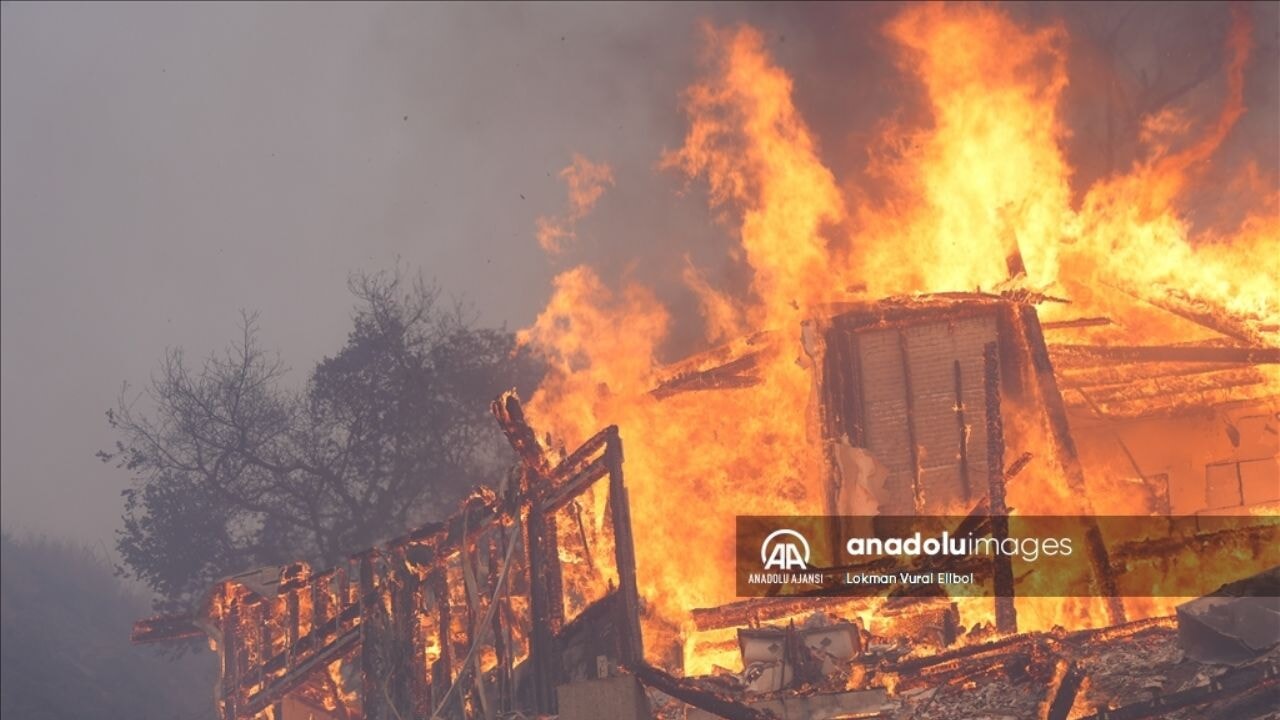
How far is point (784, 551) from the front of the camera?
1504cm

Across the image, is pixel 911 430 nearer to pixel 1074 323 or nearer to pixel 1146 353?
pixel 1074 323

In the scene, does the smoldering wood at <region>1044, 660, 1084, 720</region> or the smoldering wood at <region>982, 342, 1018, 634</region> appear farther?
the smoldering wood at <region>982, 342, 1018, 634</region>

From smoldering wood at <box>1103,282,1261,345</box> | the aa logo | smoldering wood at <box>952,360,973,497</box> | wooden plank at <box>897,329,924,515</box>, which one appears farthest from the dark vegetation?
smoldering wood at <box>1103,282,1261,345</box>

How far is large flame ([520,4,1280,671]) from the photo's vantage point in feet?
51.0

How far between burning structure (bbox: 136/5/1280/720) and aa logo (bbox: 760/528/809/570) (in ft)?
1.18

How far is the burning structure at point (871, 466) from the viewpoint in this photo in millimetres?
10570

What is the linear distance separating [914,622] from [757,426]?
4.41m

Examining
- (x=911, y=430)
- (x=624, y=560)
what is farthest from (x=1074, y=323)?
(x=624, y=560)

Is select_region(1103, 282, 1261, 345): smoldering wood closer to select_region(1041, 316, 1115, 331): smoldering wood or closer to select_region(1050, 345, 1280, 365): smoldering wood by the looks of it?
select_region(1050, 345, 1280, 365): smoldering wood

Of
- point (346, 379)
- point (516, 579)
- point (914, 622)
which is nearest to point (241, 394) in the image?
point (346, 379)

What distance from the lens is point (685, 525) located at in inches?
619

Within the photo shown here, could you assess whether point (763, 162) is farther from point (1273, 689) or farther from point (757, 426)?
point (1273, 689)

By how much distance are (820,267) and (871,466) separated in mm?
3889

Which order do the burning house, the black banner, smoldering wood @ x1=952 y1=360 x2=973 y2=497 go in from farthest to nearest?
smoldering wood @ x1=952 y1=360 x2=973 y2=497
the black banner
the burning house
